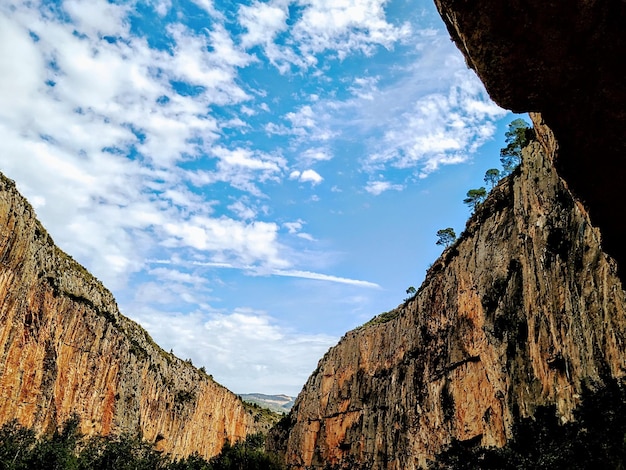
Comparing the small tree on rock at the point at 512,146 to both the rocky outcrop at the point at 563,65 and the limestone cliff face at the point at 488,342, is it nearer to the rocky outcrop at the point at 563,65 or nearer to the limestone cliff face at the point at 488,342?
the limestone cliff face at the point at 488,342

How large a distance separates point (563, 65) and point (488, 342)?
2844cm

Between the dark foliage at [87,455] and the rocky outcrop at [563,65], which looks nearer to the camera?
the rocky outcrop at [563,65]

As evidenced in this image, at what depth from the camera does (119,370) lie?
6531 cm

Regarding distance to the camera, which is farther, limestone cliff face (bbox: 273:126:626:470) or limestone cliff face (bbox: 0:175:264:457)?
limestone cliff face (bbox: 0:175:264:457)

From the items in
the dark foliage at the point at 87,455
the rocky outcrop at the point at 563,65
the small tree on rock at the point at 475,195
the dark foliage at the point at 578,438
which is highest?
the small tree on rock at the point at 475,195

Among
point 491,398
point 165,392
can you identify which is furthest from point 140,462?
point 491,398

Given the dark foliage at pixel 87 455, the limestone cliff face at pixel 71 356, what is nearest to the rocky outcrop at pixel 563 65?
the limestone cliff face at pixel 71 356

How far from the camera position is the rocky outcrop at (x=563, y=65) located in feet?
21.6

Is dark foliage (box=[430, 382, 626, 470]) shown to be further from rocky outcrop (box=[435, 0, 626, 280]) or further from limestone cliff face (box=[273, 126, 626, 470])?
rocky outcrop (box=[435, 0, 626, 280])

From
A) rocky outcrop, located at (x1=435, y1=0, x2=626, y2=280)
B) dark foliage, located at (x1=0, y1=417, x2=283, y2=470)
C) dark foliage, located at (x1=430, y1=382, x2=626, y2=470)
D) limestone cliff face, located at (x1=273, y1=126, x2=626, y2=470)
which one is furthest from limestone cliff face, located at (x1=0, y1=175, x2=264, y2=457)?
rocky outcrop, located at (x1=435, y1=0, x2=626, y2=280)

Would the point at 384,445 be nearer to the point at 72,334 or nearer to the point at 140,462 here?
the point at 140,462

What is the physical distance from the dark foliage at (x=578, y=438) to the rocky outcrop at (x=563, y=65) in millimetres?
10077

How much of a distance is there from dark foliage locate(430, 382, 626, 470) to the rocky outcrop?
10.1m

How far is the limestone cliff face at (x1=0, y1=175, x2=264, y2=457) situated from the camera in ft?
135
